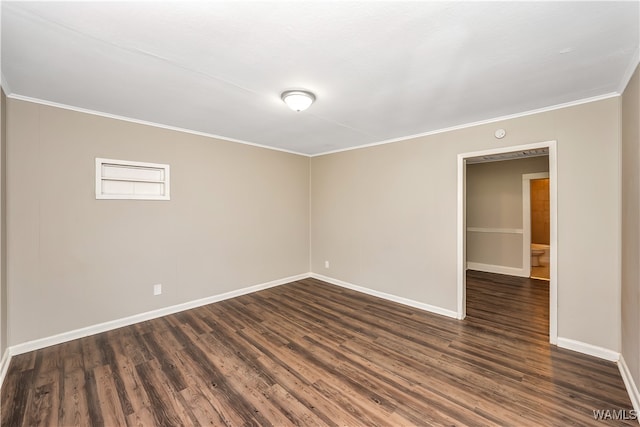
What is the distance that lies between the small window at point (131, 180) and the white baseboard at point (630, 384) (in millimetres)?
4874

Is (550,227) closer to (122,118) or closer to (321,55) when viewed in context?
(321,55)

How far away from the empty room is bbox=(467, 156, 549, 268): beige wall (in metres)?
1.37

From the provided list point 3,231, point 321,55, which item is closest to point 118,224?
point 3,231

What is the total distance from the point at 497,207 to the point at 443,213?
315cm

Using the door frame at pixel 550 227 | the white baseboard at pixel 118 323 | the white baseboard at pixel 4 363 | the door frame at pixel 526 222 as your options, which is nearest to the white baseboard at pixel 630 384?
the door frame at pixel 550 227

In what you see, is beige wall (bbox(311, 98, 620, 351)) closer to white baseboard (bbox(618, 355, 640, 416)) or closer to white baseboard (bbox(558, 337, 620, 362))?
white baseboard (bbox(558, 337, 620, 362))

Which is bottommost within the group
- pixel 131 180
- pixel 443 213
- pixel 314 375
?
pixel 314 375

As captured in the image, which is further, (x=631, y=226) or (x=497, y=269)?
(x=497, y=269)

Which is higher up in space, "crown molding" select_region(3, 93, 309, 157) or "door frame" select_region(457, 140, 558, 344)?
"crown molding" select_region(3, 93, 309, 157)

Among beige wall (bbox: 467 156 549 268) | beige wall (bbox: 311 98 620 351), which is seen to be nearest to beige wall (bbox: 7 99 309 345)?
beige wall (bbox: 311 98 620 351)

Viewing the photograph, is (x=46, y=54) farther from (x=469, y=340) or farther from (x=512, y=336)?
(x=512, y=336)

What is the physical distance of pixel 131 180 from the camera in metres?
3.29

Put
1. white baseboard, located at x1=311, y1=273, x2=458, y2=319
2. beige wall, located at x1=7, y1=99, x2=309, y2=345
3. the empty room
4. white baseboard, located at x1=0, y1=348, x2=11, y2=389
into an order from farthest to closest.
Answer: white baseboard, located at x1=311, y1=273, x2=458, y2=319
beige wall, located at x1=7, y1=99, x2=309, y2=345
white baseboard, located at x1=0, y1=348, x2=11, y2=389
the empty room

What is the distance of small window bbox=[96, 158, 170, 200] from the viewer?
3086mm
